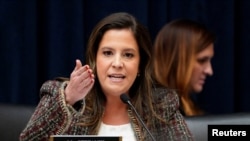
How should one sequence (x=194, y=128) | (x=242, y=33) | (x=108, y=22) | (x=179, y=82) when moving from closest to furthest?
(x=108, y=22) < (x=194, y=128) < (x=179, y=82) < (x=242, y=33)

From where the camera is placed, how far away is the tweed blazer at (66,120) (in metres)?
1.55

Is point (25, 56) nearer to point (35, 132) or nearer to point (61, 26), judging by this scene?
point (61, 26)

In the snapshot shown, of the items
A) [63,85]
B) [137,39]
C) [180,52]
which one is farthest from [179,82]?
[63,85]

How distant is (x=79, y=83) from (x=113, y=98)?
0.26 metres

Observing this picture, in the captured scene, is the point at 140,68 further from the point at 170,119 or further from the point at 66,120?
the point at 66,120

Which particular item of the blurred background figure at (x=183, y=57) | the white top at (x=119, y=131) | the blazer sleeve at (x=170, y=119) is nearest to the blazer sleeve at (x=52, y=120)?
the white top at (x=119, y=131)

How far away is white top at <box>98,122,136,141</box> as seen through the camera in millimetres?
1630

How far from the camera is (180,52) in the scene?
2105mm

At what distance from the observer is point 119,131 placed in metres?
1.65

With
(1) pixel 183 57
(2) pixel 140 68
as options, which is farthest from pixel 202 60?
(2) pixel 140 68

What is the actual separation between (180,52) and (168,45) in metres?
0.06

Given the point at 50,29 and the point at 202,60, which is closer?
the point at 202,60

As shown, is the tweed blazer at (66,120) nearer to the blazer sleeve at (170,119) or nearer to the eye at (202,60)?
the blazer sleeve at (170,119)

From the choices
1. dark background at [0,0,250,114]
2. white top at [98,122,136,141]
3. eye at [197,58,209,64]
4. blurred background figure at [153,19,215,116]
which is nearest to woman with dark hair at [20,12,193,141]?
white top at [98,122,136,141]
